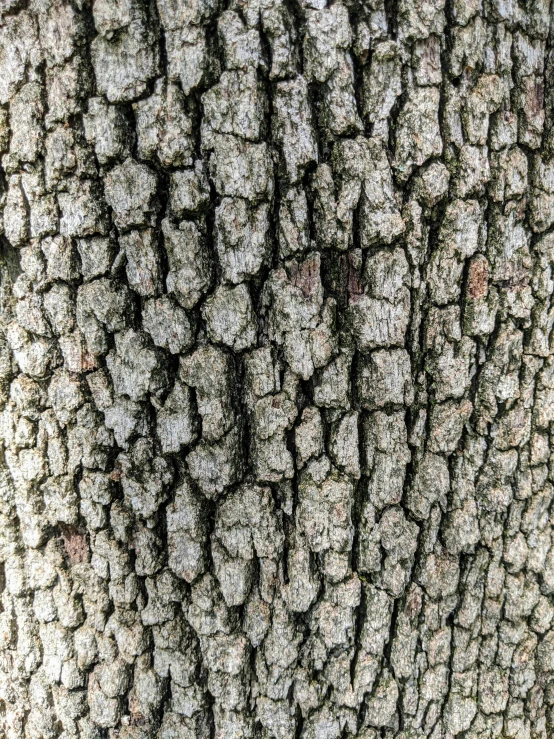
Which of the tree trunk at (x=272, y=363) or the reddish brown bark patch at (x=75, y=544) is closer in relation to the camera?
the tree trunk at (x=272, y=363)

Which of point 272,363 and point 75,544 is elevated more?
point 272,363

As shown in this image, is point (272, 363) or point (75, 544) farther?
point (75, 544)

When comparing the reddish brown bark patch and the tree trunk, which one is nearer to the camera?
the tree trunk

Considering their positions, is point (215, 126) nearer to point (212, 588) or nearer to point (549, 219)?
point (549, 219)

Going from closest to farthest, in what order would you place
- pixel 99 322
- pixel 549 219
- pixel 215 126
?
pixel 215 126 → pixel 99 322 → pixel 549 219

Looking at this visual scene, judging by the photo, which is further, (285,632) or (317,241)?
(285,632)

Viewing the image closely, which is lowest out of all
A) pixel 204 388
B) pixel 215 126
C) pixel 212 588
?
pixel 212 588

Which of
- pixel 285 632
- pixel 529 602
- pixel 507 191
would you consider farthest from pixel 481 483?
pixel 507 191

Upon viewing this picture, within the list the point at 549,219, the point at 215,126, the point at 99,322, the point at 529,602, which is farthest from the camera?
the point at 529,602
